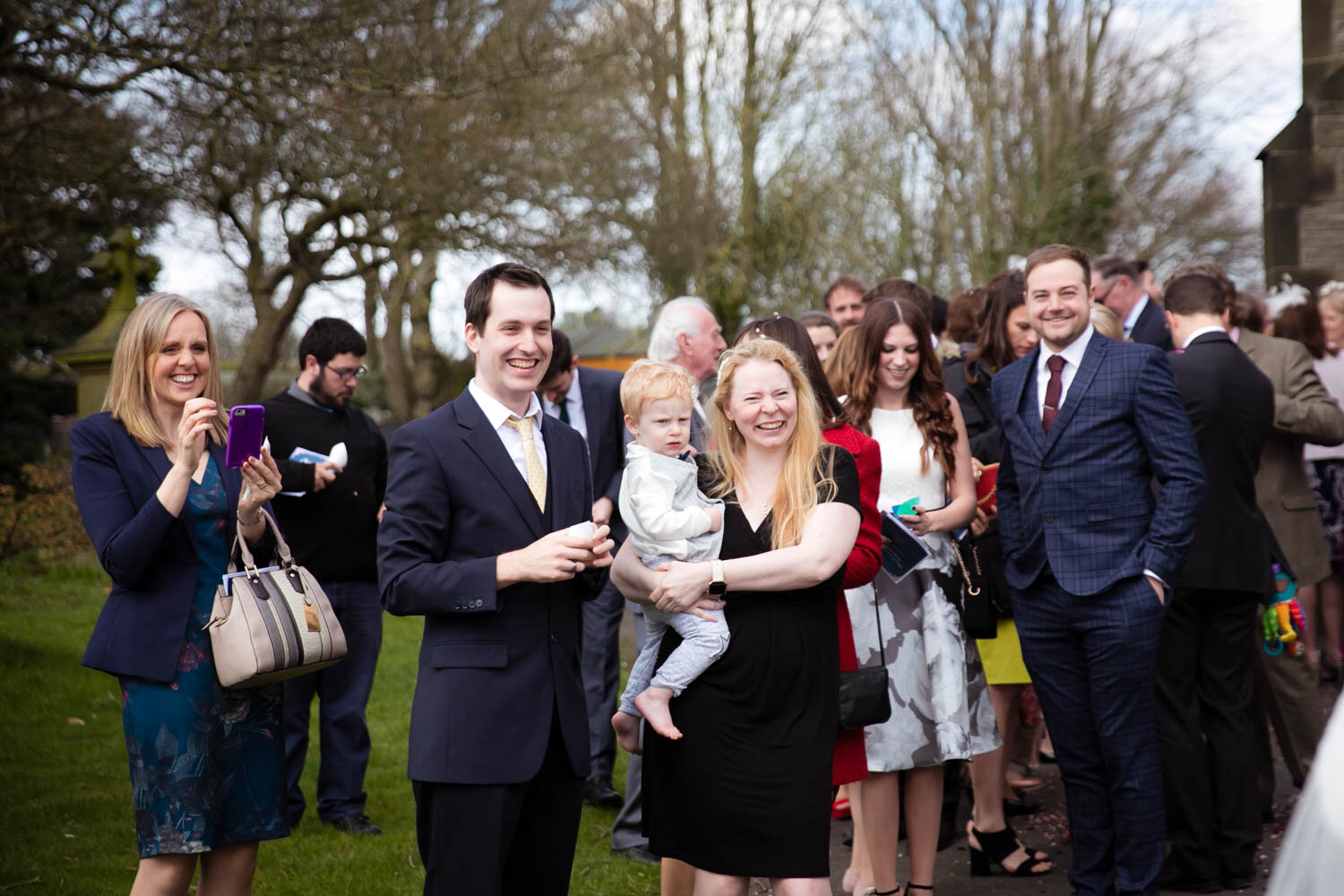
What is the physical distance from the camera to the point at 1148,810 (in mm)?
4418

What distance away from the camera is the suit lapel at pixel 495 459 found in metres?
3.21

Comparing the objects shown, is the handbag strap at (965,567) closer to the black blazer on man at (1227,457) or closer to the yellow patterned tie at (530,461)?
the black blazer on man at (1227,457)

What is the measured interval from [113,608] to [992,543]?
3704 mm

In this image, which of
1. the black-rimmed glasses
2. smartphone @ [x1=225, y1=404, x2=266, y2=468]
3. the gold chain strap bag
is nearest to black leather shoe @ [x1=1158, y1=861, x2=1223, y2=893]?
the gold chain strap bag

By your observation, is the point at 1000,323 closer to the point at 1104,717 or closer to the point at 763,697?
the point at 1104,717

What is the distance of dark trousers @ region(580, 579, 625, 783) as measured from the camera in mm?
6457

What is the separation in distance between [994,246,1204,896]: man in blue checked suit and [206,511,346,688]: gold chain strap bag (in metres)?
2.62

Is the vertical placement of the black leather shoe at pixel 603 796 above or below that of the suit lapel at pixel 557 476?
below

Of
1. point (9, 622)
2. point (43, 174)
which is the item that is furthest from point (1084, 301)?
point (43, 174)

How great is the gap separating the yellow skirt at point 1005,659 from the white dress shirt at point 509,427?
2.99m

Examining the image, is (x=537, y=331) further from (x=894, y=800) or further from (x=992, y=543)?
(x=992, y=543)

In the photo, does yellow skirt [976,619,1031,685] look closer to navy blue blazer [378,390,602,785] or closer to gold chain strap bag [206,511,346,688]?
navy blue blazer [378,390,602,785]

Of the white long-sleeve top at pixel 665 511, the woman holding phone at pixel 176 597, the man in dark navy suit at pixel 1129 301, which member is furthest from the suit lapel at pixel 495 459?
the man in dark navy suit at pixel 1129 301

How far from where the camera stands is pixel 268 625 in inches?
138
